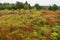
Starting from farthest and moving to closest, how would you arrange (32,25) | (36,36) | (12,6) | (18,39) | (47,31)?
(12,6) → (32,25) → (47,31) → (36,36) → (18,39)

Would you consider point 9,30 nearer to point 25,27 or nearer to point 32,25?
point 25,27

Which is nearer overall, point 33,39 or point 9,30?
point 33,39

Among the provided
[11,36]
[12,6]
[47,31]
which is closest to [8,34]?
[11,36]

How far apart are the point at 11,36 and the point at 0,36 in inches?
29.6

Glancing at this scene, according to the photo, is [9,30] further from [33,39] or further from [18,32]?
[33,39]

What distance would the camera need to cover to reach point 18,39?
12.3 meters

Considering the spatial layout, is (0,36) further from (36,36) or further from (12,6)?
(12,6)

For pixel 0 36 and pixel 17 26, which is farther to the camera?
pixel 17 26

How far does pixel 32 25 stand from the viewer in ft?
51.5

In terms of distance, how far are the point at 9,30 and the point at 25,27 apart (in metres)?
1.37

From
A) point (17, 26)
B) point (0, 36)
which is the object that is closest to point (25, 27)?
point (17, 26)

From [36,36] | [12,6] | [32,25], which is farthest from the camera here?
[12,6]

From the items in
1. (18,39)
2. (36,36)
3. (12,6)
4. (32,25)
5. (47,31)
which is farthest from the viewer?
(12,6)

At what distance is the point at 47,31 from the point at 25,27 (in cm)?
163
